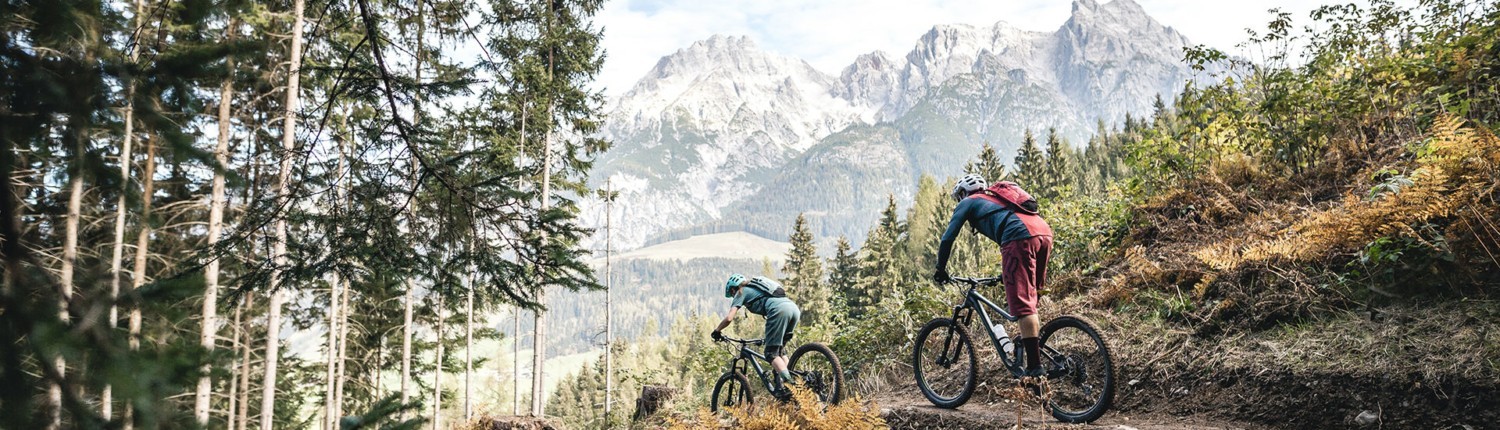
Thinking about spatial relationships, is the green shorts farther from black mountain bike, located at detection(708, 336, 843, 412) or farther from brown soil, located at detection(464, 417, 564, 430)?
brown soil, located at detection(464, 417, 564, 430)

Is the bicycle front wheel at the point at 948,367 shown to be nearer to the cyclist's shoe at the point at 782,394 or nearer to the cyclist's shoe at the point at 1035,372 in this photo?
the cyclist's shoe at the point at 1035,372

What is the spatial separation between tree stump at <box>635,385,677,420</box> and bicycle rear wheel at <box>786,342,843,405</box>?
8.47m

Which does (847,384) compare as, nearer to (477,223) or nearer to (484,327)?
(477,223)

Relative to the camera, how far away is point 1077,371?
15.5 feet

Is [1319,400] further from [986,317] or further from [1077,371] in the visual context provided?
[986,317]

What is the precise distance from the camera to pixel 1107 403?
4.47 meters

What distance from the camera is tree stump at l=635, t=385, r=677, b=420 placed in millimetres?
15359

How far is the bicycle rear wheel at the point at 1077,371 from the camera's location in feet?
14.7

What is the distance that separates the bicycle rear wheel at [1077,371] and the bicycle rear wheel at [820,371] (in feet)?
7.34

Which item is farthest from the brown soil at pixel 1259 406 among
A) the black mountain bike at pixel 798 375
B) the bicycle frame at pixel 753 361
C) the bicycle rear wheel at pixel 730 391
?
the bicycle rear wheel at pixel 730 391

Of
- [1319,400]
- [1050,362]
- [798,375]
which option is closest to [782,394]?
[798,375]

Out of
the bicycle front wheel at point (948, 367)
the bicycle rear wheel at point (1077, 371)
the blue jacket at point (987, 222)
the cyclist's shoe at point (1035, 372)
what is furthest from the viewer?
Answer: the bicycle front wheel at point (948, 367)

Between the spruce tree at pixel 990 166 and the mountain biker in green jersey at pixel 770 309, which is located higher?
the spruce tree at pixel 990 166

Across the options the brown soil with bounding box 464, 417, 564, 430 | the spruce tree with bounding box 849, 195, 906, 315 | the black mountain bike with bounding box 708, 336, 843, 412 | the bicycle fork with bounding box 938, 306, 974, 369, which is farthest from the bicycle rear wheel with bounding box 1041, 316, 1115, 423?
the spruce tree with bounding box 849, 195, 906, 315
